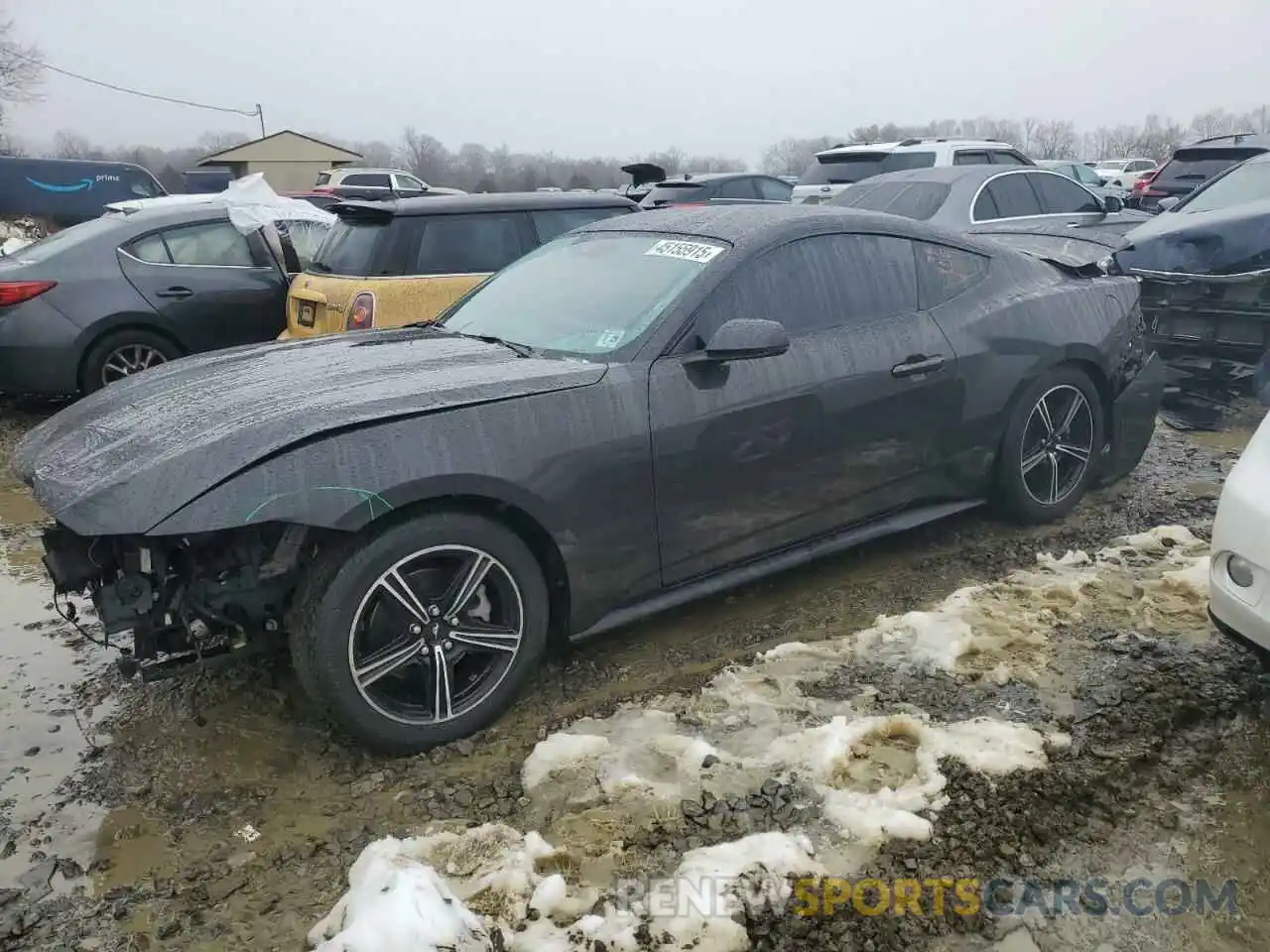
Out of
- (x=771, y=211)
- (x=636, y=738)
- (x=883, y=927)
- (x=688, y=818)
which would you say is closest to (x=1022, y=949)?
(x=883, y=927)

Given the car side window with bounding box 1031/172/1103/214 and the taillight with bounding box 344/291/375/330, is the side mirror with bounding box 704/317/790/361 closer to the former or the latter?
the taillight with bounding box 344/291/375/330

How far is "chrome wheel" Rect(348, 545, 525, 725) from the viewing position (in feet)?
9.18

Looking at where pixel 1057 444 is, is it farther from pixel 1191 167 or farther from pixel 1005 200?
pixel 1191 167

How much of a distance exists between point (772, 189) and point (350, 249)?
410 inches

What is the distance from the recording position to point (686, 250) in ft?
12.0

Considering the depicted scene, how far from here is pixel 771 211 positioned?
390 cm

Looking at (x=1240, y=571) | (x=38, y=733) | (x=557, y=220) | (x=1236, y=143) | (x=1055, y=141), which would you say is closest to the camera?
(x=1240, y=571)

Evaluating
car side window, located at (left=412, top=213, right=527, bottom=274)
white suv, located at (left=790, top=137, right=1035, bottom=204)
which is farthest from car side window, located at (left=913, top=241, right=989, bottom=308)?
white suv, located at (left=790, top=137, right=1035, bottom=204)

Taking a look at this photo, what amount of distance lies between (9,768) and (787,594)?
9.28ft

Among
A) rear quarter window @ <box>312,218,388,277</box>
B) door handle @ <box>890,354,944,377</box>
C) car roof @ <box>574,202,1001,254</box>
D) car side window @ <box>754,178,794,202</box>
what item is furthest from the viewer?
car side window @ <box>754,178,794,202</box>

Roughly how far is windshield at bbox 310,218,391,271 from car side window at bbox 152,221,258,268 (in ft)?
4.68

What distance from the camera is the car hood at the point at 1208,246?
6066mm

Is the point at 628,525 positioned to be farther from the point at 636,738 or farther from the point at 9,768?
the point at 9,768

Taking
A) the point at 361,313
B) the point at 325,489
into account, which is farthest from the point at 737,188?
the point at 325,489
